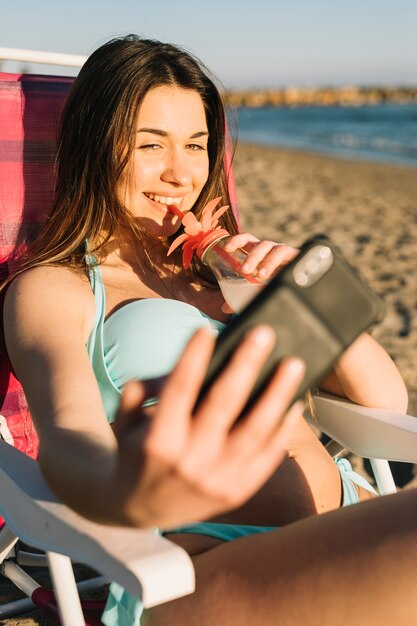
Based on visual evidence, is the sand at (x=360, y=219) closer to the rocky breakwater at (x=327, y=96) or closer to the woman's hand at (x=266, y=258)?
the woman's hand at (x=266, y=258)

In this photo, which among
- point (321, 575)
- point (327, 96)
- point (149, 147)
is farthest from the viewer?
point (327, 96)

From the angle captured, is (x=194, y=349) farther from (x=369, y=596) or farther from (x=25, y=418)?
(x=25, y=418)

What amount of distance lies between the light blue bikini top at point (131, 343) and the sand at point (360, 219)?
827 mm

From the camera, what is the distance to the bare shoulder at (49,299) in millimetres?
1562

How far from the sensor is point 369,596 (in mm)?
1151

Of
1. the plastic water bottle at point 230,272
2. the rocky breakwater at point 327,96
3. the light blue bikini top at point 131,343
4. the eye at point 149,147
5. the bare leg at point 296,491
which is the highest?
the eye at point 149,147

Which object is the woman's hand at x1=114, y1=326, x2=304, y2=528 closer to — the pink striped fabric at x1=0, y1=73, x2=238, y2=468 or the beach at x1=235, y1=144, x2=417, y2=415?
the beach at x1=235, y1=144, x2=417, y2=415

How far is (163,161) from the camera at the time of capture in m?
1.94

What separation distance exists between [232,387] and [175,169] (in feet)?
4.09

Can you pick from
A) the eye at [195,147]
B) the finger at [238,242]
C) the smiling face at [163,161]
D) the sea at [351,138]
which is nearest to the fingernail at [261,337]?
the finger at [238,242]

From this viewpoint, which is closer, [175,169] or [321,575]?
[321,575]

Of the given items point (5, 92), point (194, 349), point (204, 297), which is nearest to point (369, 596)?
point (194, 349)

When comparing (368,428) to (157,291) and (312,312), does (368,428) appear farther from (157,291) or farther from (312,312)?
(312,312)

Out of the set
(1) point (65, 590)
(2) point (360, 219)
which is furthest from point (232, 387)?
(2) point (360, 219)
